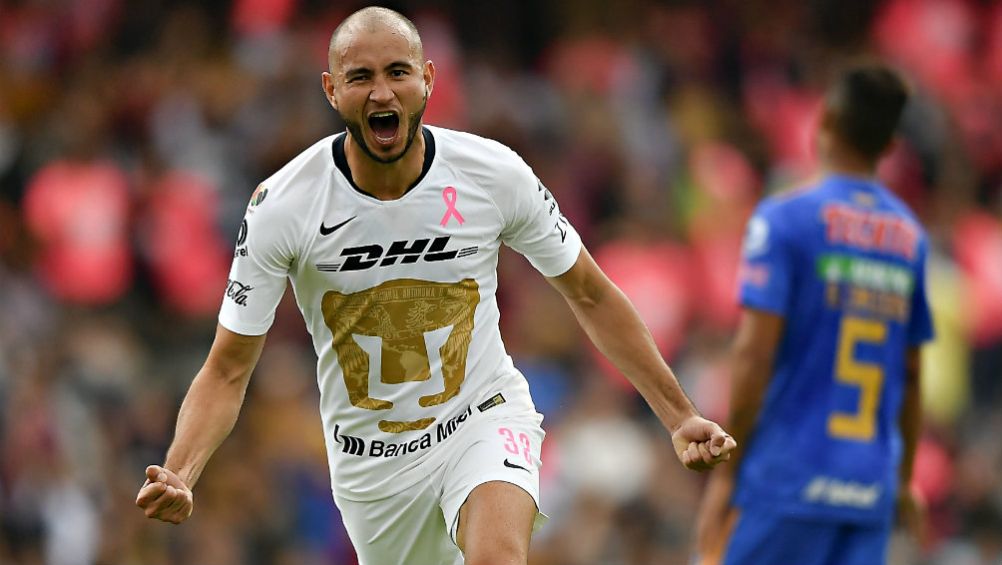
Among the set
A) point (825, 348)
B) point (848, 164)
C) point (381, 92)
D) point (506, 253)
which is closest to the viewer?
point (381, 92)

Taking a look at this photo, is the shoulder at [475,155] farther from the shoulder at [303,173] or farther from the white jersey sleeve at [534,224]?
the shoulder at [303,173]

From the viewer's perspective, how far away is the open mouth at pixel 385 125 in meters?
5.55

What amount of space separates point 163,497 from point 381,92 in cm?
145

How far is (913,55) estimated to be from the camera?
52.5 feet

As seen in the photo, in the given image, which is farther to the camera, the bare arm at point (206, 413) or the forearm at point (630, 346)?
the forearm at point (630, 346)

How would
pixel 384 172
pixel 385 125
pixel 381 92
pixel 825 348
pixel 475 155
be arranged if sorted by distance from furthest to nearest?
pixel 825 348 → pixel 475 155 → pixel 384 172 → pixel 385 125 → pixel 381 92

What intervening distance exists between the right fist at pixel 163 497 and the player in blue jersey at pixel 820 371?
2337 mm

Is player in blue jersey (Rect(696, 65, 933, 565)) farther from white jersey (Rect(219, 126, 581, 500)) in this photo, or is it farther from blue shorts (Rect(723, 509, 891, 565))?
white jersey (Rect(219, 126, 581, 500))

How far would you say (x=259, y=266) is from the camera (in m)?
5.65

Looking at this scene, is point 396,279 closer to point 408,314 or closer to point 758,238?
point 408,314

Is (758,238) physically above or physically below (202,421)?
above

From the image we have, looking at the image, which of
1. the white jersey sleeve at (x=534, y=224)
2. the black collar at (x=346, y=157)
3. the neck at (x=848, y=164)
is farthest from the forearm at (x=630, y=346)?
the neck at (x=848, y=164)

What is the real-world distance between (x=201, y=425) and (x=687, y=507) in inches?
251

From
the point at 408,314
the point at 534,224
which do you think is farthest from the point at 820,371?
the point at 408,314
